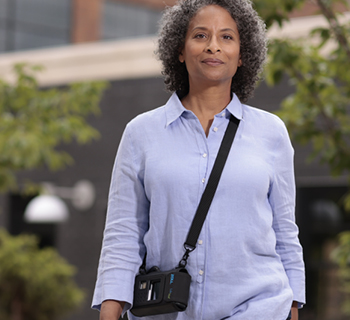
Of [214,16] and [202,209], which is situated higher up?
[214,16]

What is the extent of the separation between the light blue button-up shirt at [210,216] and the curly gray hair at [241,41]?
6.9 inches

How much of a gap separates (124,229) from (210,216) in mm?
297

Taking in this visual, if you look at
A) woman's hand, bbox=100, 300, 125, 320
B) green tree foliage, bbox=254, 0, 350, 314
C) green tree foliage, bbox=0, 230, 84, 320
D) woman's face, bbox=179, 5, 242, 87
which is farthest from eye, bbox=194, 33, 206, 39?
green tree foliage, bbox=0, 230, 84, 320

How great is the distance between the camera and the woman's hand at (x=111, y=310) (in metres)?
2.22

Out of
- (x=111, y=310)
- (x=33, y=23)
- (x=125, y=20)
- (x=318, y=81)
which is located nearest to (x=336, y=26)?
(x=318, y=81)

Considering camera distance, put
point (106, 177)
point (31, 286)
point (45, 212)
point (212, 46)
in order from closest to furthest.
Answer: point (212, 46), point (31, 286), point (45, 212), point (106, 177)

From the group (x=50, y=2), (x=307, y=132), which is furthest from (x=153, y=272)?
(x=50, y=2)

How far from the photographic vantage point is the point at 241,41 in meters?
2.43

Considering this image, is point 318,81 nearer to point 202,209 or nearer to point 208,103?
point 208,103

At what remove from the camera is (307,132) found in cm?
477

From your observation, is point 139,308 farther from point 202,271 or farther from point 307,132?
point 307,132

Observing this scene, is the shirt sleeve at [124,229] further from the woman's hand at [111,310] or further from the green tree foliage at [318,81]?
the green tree foliage at [318,81]

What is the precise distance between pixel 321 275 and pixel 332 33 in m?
5.59

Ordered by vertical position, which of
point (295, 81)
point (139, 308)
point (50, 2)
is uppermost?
point (50, 2)
